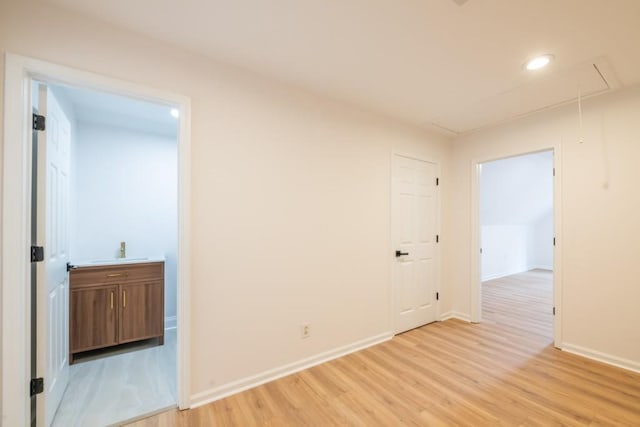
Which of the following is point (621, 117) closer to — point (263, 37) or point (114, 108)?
point (263, 37)

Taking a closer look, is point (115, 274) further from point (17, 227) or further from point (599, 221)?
point (599, 221)

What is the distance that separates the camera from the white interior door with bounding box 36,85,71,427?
1.60m

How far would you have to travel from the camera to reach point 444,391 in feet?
6.97

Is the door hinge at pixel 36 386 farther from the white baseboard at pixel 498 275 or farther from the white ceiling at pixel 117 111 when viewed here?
the white baseboard at pixel 498 275

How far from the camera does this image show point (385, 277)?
10.3ft

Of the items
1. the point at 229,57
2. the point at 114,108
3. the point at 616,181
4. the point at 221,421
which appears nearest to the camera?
the point at 221,421

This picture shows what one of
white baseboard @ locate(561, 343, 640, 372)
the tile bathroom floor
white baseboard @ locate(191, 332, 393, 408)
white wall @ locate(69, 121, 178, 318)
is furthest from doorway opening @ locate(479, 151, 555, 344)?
white wall @ locate(69, 121, 178, 318)

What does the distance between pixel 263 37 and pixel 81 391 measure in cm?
296

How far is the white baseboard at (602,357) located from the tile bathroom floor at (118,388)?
3.67m

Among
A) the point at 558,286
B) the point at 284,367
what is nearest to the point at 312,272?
the point at 284,367

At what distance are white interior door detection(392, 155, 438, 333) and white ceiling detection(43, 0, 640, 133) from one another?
1049 millimetres

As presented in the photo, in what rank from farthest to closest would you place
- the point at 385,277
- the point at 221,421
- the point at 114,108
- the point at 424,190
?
the point at 424,190, the point at 385,277, the point at 114,108, the point at 221,421

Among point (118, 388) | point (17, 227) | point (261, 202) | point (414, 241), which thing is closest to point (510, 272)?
point (414, 241)

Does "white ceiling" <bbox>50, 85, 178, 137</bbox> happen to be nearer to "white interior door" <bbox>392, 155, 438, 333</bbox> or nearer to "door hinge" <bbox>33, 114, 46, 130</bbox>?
"door hinge" <bbox>33, 114, 46, 130</bbox>
